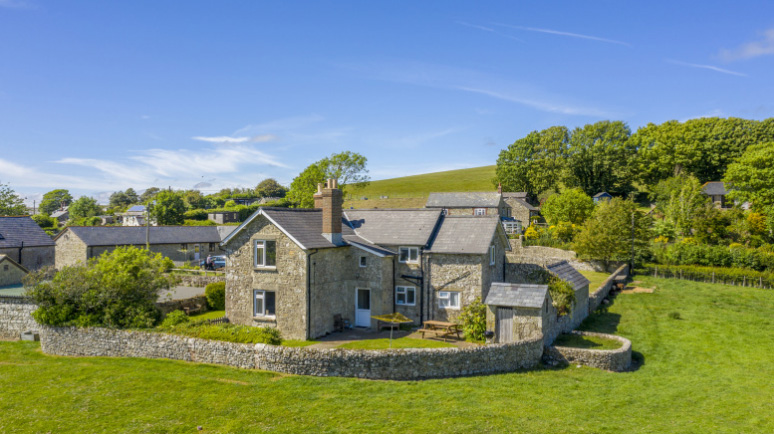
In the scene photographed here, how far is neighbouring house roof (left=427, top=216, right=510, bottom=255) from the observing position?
2698 centimetres

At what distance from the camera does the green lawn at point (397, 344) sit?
23.1 m

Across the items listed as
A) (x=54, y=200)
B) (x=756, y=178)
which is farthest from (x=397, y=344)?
(x=54, y=200)

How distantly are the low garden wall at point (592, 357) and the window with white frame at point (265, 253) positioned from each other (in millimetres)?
14577

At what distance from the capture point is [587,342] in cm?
2436

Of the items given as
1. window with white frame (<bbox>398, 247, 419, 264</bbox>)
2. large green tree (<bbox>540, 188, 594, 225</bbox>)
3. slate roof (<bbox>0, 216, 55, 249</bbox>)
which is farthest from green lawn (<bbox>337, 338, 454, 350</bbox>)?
large green tree (<bbox>540, 188, 594, 225</bbox>)

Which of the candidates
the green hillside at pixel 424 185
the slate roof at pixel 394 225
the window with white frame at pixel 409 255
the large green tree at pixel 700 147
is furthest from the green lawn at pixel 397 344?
the green hillside at pixel 424 185

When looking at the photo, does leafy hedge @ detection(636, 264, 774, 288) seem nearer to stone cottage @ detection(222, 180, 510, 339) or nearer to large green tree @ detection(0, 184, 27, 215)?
stone cottage @ detection(222, 180, 510, 339)

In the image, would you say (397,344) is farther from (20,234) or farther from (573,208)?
(573,208)

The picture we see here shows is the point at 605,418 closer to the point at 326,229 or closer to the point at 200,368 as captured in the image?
the point at 200,368

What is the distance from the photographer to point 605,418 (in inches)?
586

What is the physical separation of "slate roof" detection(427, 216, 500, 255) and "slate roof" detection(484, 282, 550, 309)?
13.0ft

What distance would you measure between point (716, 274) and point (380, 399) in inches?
1728

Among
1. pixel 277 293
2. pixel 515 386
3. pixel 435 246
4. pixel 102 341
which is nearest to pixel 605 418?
pixel 515 386

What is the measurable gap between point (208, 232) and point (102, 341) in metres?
45.1
